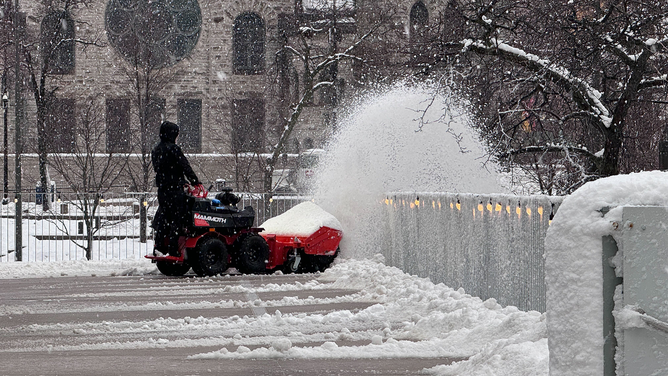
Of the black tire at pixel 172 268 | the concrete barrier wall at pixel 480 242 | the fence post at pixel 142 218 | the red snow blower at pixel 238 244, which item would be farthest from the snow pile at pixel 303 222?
the fence post at pixel 142 218

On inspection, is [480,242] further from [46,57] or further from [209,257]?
[46,57]

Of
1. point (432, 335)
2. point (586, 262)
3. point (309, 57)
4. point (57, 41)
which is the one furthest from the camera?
point (57, 41)

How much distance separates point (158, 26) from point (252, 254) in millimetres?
30598

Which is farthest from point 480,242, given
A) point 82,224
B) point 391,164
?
point 82,224

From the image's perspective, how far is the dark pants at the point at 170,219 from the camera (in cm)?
1442

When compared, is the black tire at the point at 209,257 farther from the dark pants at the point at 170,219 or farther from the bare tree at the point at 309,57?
the bare tree at the point at 309,57

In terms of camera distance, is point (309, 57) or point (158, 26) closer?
point (309, 57)

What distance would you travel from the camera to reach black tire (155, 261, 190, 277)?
49.6ft

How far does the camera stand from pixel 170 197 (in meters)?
14.4

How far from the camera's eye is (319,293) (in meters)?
12.0

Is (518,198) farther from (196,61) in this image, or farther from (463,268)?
(196,61)

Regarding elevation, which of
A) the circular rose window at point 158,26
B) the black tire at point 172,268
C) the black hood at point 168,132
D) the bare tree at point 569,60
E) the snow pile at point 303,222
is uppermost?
the circular rose window at point 158,26

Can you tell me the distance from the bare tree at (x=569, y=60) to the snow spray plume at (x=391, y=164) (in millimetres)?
583

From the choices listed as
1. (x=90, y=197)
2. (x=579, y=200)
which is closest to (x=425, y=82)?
(x=90, y=197)
